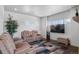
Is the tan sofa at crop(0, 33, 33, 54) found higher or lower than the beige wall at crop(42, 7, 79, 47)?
lower

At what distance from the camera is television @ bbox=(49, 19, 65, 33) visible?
2331 mm

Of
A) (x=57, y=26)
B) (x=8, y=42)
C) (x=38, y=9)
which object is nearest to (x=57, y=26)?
(x=57, y=26)

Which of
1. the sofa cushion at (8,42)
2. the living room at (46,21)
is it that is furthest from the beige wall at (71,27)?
the sofa cushion at (8,42)

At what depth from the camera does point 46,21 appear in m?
2.40

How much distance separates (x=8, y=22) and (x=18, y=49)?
2.08 feet

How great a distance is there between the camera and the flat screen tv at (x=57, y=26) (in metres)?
2.34

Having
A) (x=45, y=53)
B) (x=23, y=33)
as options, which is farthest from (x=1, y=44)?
(x=45, y=53)

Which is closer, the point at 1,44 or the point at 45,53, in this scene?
the point at 1,44

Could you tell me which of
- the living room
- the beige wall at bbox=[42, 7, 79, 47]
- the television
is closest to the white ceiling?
the living room

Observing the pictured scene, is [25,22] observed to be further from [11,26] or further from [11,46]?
[11,46]

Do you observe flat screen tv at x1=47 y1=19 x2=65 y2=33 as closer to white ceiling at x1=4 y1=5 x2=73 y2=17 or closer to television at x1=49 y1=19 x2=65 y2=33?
television at x1=49 y1=19 x2=65 y2=33

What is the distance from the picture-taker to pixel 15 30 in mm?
2291

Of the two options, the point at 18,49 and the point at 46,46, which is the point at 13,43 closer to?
the point at 18,49
